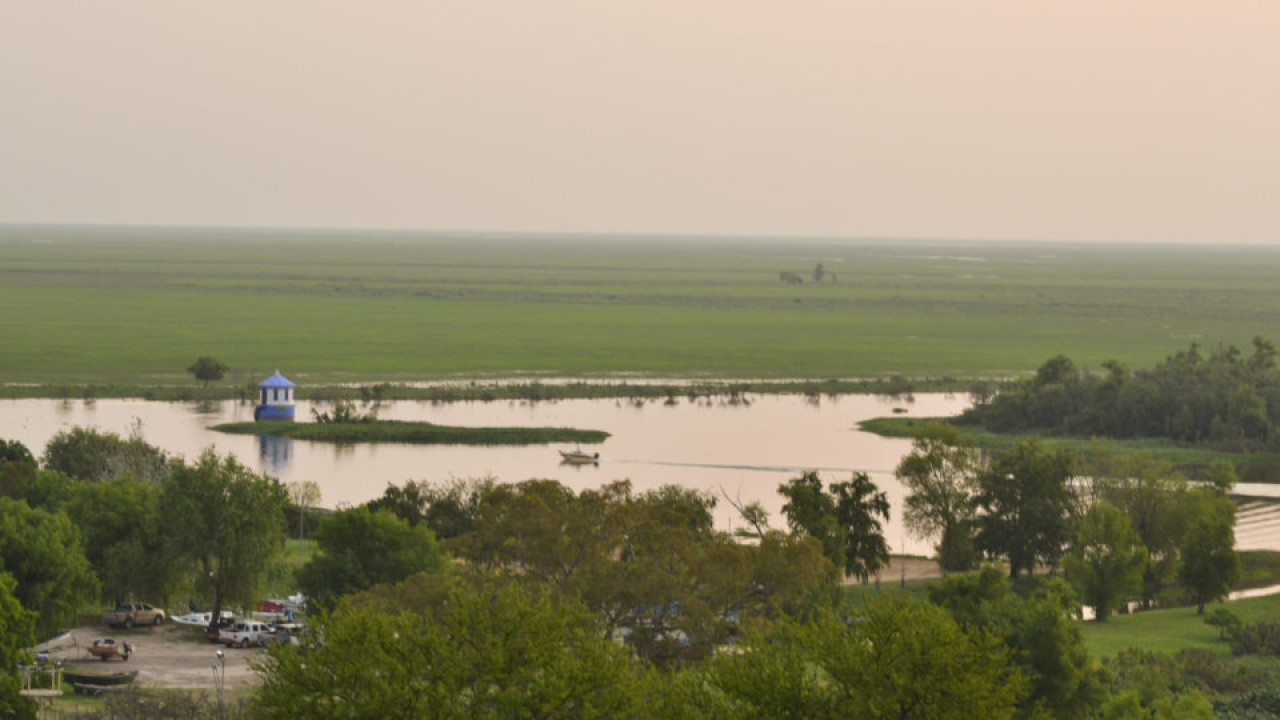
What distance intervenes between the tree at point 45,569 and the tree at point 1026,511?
2000cm

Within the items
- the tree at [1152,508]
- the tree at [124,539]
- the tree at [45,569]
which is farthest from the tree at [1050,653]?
the tree at [45,569]

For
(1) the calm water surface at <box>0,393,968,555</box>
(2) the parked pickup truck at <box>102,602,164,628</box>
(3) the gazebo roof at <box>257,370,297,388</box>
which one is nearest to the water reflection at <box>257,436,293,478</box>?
(1) the calm water surface at <box>0,393,968,555</box>

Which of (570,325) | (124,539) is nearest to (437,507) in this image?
(124,539)

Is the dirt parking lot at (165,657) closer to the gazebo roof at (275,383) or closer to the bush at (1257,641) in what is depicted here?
the bush at (1257,641)

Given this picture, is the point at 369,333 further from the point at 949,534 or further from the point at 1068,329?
the point at 949,534

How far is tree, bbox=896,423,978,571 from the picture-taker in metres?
38.1

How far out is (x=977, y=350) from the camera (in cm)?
9569

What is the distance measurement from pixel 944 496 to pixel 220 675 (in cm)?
1882

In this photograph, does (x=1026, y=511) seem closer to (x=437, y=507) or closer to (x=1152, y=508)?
(x=1152, y=508)

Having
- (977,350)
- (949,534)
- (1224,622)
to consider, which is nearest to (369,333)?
(977,350)

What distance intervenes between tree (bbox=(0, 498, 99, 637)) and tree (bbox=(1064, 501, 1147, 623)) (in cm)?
1942

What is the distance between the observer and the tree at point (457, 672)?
56.7 feet

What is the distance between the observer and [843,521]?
36.4 meters

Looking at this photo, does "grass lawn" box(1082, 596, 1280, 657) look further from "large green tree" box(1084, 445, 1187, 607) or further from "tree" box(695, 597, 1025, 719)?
"tree" box(695, 597, 1025, 719)
